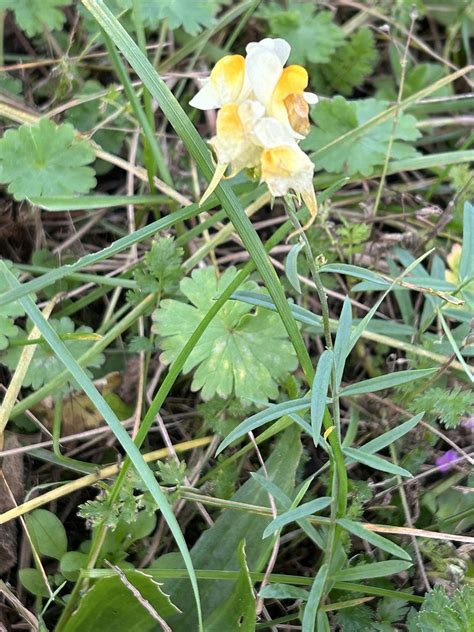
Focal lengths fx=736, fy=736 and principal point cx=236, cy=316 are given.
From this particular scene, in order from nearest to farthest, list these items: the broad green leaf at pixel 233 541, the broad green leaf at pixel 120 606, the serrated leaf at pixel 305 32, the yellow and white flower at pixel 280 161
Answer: the yellow and white flower at pixel 280 161 < the broad green leaf at pixel 120 606 < the broad green leaf at pixel 233 541 < the serrated leaf at pixel 305 32

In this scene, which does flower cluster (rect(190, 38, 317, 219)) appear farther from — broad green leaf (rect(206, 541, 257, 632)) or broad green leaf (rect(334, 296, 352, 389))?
broad green leaf (rect(206, 541, 257, 632))

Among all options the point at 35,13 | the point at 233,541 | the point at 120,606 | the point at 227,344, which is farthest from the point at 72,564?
the point at 35,13

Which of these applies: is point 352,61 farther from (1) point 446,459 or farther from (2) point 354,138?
(1) point 446,459

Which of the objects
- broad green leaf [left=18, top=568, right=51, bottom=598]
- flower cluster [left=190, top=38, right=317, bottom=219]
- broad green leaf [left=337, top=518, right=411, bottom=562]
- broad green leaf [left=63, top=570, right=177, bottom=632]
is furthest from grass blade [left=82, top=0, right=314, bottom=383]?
broad green leaf [left=18, top=568, right=51, bottom=598]

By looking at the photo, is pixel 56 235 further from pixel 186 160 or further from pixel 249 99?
pixel 249 99

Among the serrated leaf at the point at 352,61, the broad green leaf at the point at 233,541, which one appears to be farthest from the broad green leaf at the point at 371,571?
the serrated leaf at the point at 352,61

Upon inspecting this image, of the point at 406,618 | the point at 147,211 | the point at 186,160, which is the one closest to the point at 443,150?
the point at 186,160

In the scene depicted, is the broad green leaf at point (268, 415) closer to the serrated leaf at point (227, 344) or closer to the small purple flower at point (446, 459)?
the serrated leaf at point (227, 344)
